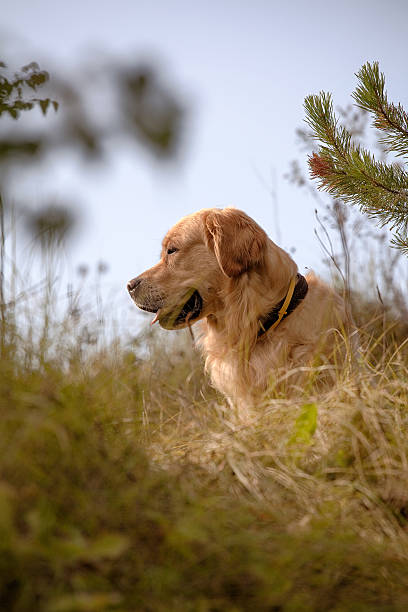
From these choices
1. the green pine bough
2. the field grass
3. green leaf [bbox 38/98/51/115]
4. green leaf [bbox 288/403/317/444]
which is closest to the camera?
the field grass

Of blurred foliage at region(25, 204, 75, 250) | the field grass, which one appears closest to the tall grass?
the field grass

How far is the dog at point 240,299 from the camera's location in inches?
125

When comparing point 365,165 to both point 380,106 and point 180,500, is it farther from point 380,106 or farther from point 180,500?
point 180,500

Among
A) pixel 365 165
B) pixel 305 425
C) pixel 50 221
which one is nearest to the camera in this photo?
pixel 50 221

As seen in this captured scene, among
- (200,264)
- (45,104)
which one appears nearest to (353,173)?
(200,264)

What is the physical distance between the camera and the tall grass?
3.80ft

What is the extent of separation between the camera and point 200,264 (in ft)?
11.6

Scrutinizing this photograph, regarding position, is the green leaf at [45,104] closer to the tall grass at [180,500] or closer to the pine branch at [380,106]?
the tall grass at [180,500]

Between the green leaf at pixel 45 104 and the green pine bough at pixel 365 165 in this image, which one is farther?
the green pine bough at pixel 365 165

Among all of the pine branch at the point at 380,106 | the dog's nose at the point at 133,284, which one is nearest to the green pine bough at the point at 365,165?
the pine branch at the point at 380,106

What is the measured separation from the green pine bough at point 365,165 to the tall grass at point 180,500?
4.41 feet

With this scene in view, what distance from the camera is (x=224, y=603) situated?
1.21 meters

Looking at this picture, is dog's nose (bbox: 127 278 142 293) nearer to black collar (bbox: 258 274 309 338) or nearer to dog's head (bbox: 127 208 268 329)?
dog's head (bbox: 127 208 268 329)

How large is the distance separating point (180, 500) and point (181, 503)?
2cm
